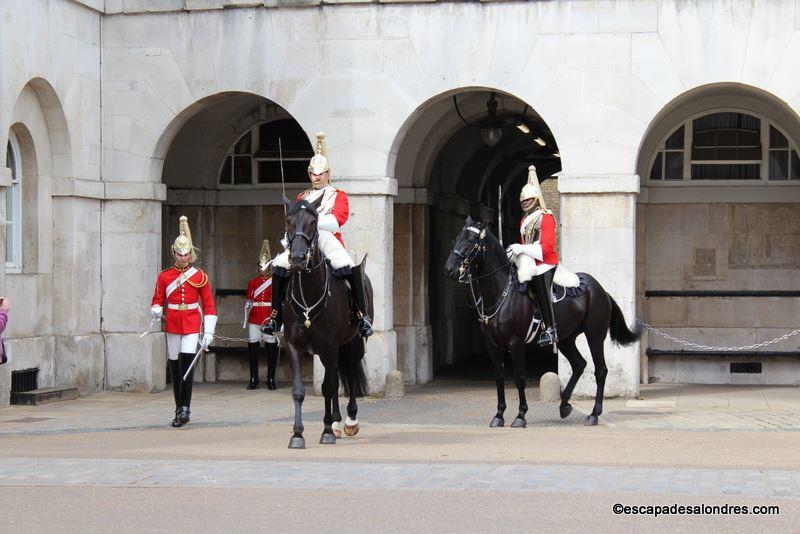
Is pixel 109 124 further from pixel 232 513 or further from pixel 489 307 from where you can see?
pixel 232 513

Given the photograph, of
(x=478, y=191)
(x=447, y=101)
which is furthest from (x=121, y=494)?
(x=478, y=191)

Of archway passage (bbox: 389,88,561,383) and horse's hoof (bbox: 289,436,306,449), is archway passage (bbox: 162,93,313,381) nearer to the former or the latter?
archway passage (bbox: 389,88,561,383)

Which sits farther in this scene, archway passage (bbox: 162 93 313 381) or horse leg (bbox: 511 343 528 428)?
archway passage (bbox: 162 93 313 381)

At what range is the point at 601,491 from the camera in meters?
10.3

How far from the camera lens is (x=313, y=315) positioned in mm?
13734

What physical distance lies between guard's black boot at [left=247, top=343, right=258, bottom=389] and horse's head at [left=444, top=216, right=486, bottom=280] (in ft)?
21.6

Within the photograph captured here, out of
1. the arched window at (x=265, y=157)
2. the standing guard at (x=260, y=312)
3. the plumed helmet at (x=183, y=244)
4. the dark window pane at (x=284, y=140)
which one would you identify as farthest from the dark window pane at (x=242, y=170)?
the plumed helmet at (x=183, y=244)

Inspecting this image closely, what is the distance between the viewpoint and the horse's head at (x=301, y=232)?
13.0 meters

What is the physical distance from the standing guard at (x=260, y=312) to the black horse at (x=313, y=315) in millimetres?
6318

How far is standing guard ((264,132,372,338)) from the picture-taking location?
1384cm

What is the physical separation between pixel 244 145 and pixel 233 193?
2.54 ft

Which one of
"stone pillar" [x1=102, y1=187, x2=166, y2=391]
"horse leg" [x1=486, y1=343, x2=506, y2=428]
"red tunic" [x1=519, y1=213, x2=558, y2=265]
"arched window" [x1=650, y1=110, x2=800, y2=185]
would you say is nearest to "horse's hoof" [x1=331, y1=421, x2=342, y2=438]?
"horse leg" [x1=486, y1=343, x2=506, y2=428]

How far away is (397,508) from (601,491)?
5.05ft

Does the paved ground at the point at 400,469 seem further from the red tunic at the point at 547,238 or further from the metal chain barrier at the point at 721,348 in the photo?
the metal chain barrier at the point at 721,348
